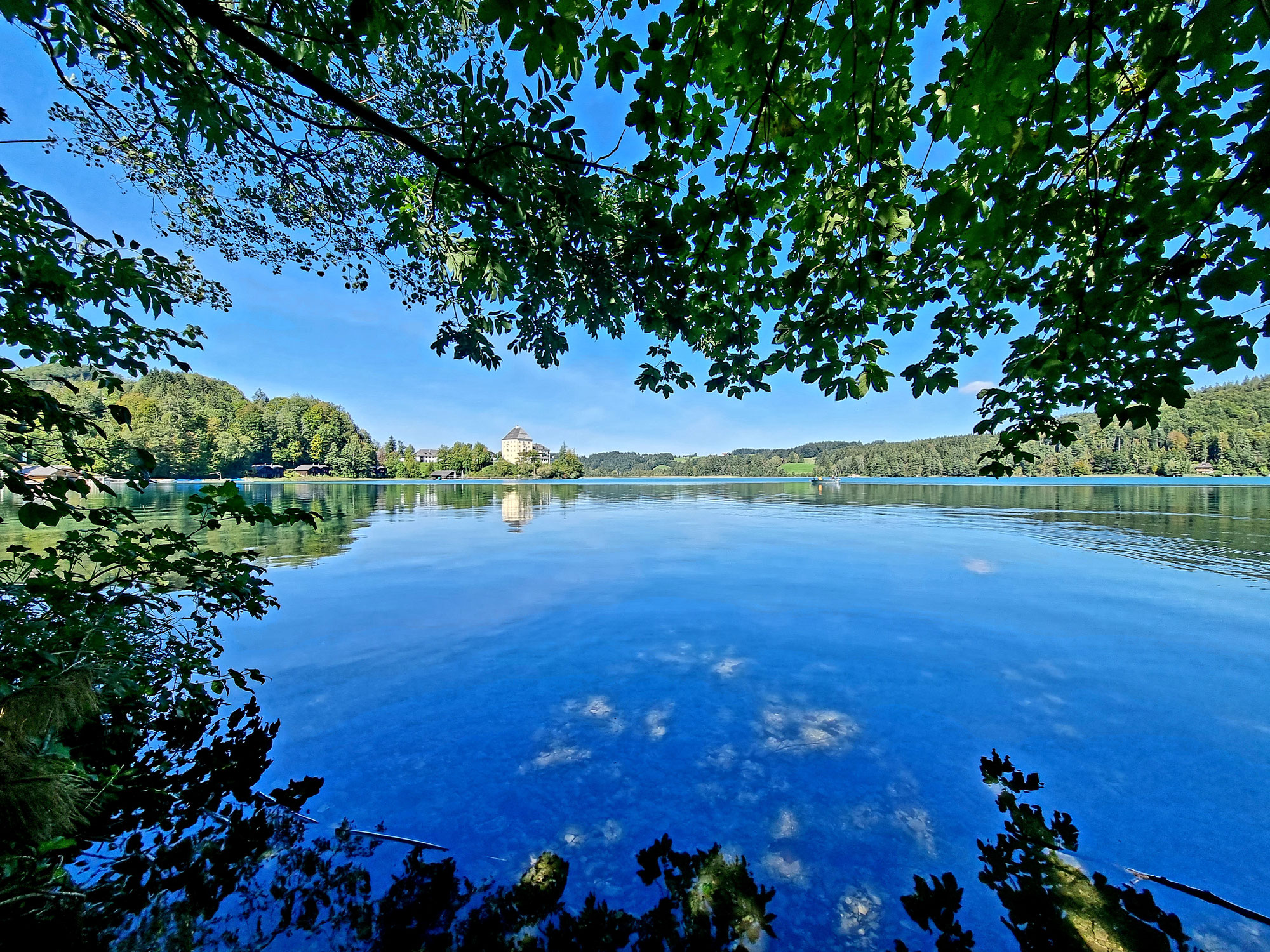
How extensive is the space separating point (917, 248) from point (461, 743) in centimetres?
560

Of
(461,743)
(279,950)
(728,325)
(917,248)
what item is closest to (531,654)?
(461,743)

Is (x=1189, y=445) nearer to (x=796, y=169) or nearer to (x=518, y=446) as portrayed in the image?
(x=796, y=169)

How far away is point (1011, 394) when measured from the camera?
11.8 feet

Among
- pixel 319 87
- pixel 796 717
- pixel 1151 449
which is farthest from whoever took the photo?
pixel 1151 449

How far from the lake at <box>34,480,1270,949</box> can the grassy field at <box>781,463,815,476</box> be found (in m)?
104

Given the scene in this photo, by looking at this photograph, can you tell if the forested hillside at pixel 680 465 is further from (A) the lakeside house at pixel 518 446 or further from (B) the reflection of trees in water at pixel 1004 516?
(B) the reflection of trees in water at pixel 1004 516

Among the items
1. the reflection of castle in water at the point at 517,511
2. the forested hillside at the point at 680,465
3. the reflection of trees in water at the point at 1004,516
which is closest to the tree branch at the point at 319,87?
the reflection of trees in water at the point at 1004,516

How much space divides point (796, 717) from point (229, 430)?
8014 centimetres

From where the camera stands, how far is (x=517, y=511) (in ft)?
81.3

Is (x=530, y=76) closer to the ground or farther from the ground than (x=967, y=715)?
farther from the ground

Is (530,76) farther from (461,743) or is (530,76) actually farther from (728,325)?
(461,743)

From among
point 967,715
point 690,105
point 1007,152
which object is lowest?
point 967,715

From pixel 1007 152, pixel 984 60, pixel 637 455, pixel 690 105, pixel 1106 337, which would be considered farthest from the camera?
pixel 637 455

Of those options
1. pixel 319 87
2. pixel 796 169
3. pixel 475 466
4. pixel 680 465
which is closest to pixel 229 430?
pixel 475 466
